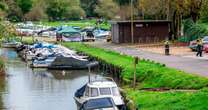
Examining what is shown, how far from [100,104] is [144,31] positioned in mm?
51233

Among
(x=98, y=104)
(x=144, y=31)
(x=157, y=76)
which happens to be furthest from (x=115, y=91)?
(x=144, y=31)

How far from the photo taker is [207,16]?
3189 inches

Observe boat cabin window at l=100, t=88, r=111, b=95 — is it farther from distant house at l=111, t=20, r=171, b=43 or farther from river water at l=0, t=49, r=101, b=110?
distant house at l=111, t=20, r=171, b=43

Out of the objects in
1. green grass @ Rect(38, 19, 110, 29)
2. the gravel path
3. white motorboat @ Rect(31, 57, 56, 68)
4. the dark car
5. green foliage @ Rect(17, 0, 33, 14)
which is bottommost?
green grass @ Rect(38, 19, 110, 29)

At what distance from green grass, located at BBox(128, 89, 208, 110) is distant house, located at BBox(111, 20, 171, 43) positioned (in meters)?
45.8

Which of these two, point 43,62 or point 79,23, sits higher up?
point 43,62

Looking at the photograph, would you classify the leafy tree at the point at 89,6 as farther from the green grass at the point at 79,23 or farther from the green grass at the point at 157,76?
the green grass at the point at 157,76

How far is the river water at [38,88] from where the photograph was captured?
4469 cm

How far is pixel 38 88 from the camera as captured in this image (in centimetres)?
5531

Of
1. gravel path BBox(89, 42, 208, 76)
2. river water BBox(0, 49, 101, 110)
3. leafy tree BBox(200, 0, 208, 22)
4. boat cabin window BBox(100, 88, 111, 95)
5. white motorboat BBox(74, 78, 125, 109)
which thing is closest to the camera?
white motorboat BBox(74, 78, 125, 109)

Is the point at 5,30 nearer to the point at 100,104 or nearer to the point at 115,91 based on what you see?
the point at 115,91

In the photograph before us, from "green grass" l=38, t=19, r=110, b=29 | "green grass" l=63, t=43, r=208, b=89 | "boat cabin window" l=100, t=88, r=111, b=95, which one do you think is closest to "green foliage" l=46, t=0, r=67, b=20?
"green grass" l=38, t=19, r=110, b=29

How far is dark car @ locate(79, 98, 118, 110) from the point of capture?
3344 centimetres

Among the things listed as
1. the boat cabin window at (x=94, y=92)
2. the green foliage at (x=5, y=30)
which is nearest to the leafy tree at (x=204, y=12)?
the green foliage at (x=5, y=30)
